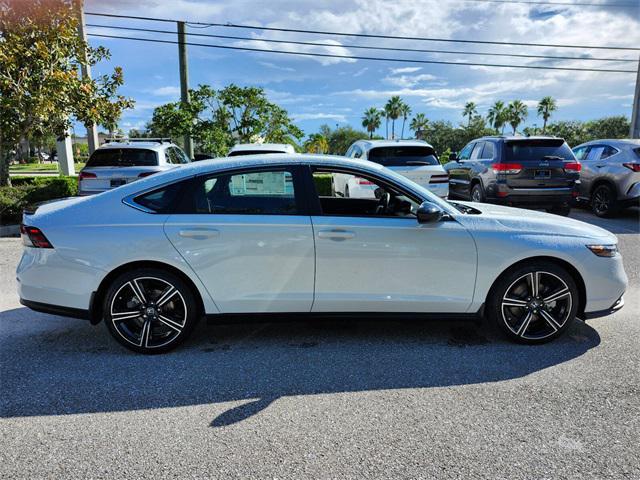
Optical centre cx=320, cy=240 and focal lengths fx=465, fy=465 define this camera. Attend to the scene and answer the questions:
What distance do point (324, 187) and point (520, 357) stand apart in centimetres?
960

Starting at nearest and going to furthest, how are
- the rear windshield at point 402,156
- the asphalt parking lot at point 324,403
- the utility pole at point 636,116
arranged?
the asphalt parking lot at point 324,403
the rear windshield at point 402,156
the utility pole at point 636,116

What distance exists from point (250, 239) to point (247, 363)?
95cm

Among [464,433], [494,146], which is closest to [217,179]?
[464,433]

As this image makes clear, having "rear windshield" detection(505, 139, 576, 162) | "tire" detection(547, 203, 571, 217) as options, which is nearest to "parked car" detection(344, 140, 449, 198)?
"rear windshield" detection(505, 139, 576, 162)

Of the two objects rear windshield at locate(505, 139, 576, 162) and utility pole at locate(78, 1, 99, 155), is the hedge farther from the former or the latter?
rear windshield at locate(505, 139, 576, 162)

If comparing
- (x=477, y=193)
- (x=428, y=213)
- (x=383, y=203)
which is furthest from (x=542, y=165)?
(x=428, y=213)

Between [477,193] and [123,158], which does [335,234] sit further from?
[477,193]

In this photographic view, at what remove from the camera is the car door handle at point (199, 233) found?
3.57 meters

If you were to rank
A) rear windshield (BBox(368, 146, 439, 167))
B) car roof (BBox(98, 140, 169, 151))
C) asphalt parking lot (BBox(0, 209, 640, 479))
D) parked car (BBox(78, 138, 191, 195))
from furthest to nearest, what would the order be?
car roof (BBox(98, 140, 169, 151)) → rear windshield (BBox(368, 146, 439, 167)) → parked car (BBox(78, 138, 191, 195)) → asphalt parking lot (BBox(0, 209, 640, 479))

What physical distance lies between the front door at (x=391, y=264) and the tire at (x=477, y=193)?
724 centimetres

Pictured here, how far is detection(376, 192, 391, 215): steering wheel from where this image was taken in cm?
425

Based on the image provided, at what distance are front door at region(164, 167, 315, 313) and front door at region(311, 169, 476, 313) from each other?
158 millimetres

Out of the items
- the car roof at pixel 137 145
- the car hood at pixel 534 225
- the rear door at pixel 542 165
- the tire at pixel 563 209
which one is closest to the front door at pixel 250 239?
the car hood at pixel 534 225

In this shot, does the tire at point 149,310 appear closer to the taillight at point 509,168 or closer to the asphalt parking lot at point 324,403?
the asphalt parking lot at point 324,403
